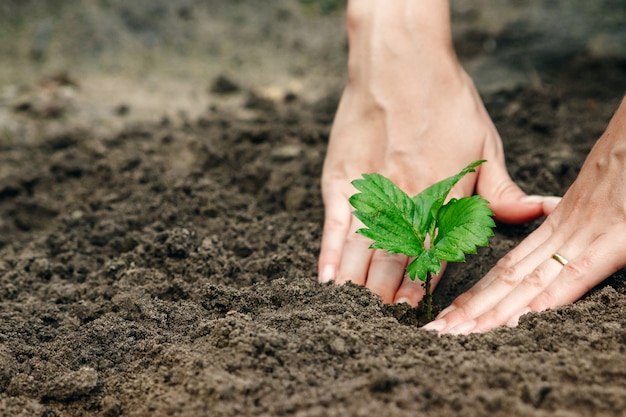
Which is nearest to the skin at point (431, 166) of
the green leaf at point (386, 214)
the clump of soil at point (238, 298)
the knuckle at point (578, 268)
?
the knuckle at point (578, 268)

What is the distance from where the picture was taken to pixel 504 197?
227 centimetres

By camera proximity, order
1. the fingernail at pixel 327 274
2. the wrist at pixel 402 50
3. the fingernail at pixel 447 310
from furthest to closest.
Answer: the wrist at pixel 402 50, the fingernail at pixel 327 274, the fingernail at pixel 447 310

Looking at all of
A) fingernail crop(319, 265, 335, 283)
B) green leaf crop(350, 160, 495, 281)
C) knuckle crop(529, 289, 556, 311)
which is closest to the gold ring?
knuckle crop(529, 289, 556, 311)

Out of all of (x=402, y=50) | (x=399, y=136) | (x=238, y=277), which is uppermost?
(x=402, y=50)

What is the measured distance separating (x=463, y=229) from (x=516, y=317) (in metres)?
0.28

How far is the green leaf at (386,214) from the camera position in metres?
1.94

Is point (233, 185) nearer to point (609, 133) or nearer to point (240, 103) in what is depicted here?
point (240, 103)

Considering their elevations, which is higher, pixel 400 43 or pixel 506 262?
pixel 400 43

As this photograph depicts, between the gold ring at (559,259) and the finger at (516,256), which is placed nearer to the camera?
the gold ring at (559,259)

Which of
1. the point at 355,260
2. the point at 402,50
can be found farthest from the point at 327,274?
the point at 402,50

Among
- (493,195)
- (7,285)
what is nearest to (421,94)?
(493,195)

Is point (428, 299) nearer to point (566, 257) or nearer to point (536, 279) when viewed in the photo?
point (536, 279)

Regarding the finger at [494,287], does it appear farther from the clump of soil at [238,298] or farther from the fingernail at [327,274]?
the fingernail at [327,274]

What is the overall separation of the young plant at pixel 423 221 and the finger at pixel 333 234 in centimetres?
29
